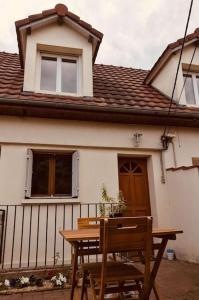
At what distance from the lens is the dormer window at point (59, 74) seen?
662 cm

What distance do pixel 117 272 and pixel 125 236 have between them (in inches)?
23.3

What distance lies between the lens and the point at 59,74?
6746 millimetres

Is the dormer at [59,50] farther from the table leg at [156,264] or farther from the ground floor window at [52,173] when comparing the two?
the table leg at [156,264]

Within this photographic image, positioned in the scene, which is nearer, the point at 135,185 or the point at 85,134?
the point at 85,134

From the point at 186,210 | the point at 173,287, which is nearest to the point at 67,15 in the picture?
the point at 186,210

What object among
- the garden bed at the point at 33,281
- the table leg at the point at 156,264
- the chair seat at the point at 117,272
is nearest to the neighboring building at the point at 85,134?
the garden bed at the point at 33,281

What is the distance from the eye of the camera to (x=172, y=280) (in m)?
4.08

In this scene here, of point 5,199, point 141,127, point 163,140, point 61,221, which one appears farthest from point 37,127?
point 163,140

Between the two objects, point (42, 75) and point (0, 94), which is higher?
point (42, 75)

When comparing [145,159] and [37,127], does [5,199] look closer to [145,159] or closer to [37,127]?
[37,127]

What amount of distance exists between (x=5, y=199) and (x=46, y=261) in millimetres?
1527

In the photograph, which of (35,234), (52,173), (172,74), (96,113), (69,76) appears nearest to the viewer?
(35,234)

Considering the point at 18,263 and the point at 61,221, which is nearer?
the point at 18,263

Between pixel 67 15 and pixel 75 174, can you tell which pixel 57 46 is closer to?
pixel 67 15
